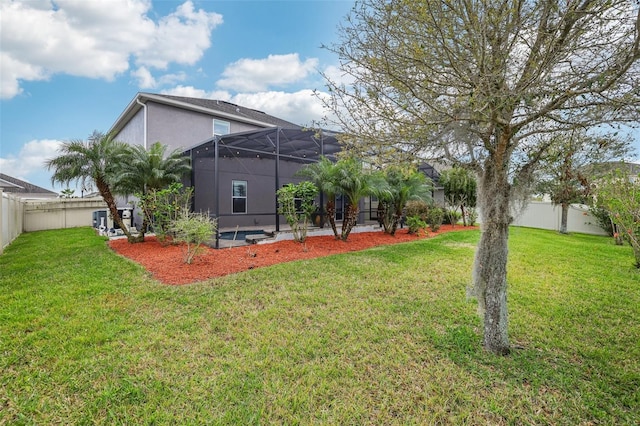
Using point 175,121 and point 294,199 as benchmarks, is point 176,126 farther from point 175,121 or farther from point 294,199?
point 294,199

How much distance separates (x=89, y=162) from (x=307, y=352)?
9.32m

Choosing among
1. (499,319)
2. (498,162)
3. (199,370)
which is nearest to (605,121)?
(498,162)

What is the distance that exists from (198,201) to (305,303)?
30.4 feet

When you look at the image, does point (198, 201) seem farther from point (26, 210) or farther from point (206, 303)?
point (26, 210)

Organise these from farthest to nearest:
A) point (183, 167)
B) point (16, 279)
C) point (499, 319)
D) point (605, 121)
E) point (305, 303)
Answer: point (183, 167) → point (16, 279) → point (305, 303) → point (499, 319) → point (605, 121)

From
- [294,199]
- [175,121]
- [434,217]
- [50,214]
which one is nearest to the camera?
[294,199]

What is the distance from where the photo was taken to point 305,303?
4.39m

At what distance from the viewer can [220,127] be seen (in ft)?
43.9

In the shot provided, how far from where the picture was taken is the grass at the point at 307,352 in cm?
230

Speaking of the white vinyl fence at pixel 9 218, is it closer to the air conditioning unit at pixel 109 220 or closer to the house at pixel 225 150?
the air conditioning unit at pixel 109 220

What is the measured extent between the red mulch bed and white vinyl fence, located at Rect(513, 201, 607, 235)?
11.0 meters

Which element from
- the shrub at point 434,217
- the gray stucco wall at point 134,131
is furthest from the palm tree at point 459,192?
the gray stucco wall at point 134,131

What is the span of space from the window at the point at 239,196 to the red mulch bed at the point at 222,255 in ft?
12.0

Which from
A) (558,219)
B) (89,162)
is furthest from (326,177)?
(558,219)
